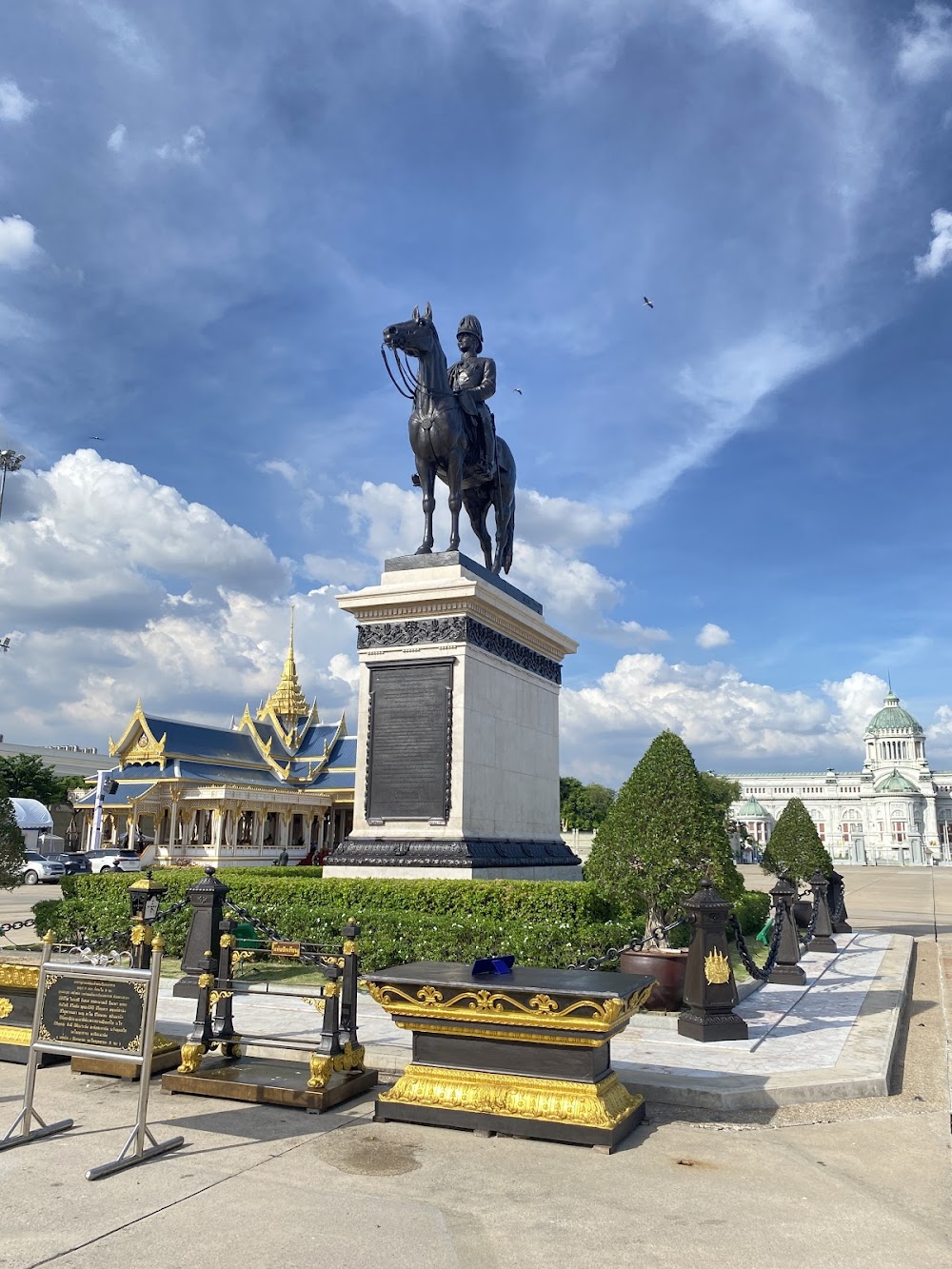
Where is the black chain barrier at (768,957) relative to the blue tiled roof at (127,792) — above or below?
below

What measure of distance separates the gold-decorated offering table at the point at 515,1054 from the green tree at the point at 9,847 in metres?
10.2

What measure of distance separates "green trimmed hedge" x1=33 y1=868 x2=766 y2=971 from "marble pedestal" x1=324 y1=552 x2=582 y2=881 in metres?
0.68

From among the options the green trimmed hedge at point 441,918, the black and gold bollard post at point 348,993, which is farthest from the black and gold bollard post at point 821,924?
the black and gold bollard post at point 348,993

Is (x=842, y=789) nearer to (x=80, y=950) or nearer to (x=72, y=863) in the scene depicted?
(x=72, y=863)

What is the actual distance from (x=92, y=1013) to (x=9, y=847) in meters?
9.66

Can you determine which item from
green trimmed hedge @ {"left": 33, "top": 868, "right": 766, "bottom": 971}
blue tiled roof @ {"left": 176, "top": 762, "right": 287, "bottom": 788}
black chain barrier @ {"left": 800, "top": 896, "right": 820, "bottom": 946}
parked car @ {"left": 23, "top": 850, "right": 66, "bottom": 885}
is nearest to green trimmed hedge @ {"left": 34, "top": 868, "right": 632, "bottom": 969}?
green trimmed hedge @ {"left": 33, "top": 868, "right": 766, "bottom": 971}

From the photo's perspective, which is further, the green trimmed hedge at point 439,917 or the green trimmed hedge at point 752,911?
the green trimmed hedge at point 752,911

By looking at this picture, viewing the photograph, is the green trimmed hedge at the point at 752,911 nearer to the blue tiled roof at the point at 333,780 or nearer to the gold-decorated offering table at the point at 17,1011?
the gold-decorated offering table at the point at 17,1011

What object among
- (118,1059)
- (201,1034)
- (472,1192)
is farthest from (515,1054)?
(201,1034)

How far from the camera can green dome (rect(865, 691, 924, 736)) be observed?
168 meters

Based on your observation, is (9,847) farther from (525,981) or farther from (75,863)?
(75,863)

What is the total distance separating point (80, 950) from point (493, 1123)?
20.3 feet

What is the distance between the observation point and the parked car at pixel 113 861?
124 feet

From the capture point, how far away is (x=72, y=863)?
3900cm
